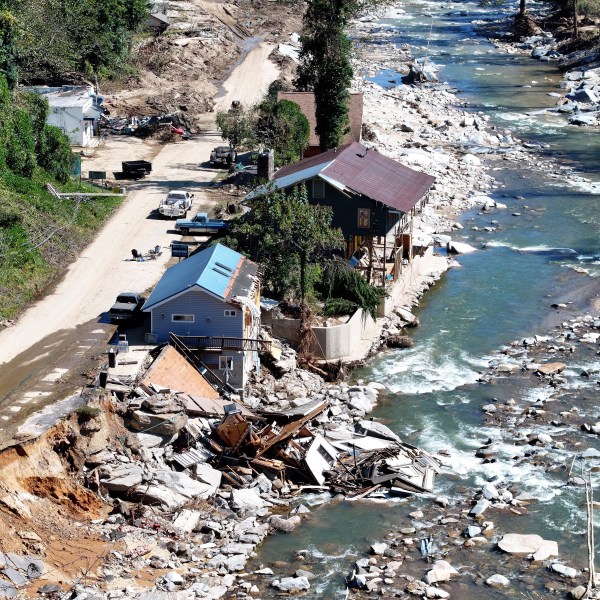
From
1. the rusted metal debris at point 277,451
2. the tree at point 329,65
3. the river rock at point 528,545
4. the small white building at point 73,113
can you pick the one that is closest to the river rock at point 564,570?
the river rock at point 528,545

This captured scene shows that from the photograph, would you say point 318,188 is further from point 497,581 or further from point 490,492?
point 497,581

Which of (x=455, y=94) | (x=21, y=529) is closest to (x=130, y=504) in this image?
(x=21, y=529)

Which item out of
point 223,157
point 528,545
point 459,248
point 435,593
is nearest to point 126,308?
point 435,593

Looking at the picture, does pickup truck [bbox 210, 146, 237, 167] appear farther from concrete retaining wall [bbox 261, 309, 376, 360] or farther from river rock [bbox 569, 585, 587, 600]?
river rock [bbox 569, 585, 587, 600]

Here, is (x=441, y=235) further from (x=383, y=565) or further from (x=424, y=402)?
(x=383, y=565)

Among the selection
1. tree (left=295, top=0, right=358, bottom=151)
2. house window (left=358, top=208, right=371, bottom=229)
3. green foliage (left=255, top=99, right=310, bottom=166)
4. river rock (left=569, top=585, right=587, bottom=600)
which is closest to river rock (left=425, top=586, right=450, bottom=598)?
river rock (left=569, top=585, right=587, bottom=600)

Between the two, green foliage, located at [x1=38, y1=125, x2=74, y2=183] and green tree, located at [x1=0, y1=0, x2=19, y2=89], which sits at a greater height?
green tree, located at [x1=0, y1=0, x2=19, y2=89]
